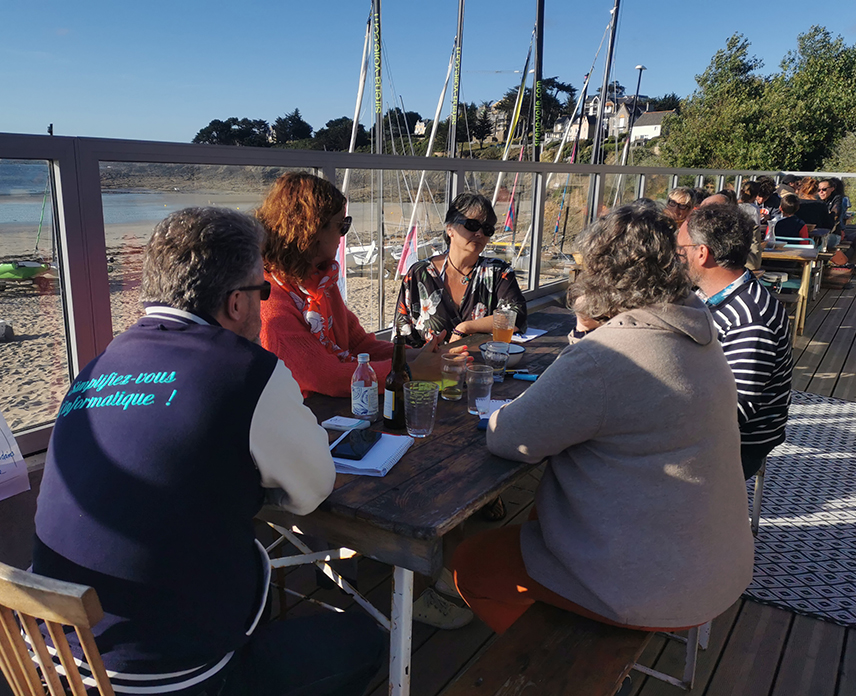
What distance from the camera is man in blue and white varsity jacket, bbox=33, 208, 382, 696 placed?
3.75 feet

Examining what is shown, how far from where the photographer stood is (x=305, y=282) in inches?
91.1

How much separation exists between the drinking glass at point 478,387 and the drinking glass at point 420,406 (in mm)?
231

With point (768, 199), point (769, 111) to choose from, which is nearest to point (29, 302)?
point (768, 199)

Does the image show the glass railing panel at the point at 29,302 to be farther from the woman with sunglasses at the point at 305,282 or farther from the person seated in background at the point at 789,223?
the person seated in background at the point at 789,223

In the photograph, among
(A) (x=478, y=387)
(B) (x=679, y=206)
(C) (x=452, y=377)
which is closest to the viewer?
→ (A) (x=478, y=387)

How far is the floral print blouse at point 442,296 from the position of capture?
3.29 m

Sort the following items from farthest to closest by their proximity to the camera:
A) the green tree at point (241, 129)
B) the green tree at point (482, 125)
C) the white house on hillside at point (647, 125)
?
the white house on hillside at point (647, 125)
the green tree at point (482, 125)
the green tree at point (241, 129)

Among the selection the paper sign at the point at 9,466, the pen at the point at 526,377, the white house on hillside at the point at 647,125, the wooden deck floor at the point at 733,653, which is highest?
the white house on hillside at the point at 647,125

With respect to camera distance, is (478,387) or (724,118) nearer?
(478,387)

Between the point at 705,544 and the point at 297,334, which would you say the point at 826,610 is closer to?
the point at 705,544

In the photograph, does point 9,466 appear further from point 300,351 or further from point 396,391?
point 396,391

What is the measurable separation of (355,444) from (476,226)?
5.79 ft

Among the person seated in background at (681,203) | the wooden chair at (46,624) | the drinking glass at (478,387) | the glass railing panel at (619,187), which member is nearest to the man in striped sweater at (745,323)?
the drinking glass at (478,387)

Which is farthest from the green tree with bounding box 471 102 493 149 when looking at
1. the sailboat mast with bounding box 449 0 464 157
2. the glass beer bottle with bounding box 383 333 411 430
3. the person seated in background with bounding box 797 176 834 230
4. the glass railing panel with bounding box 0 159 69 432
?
the glass beer bottle with bounding box 383 333 411 430
